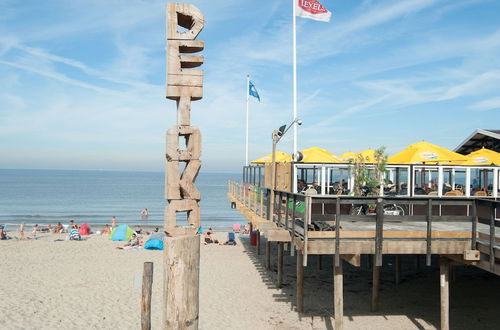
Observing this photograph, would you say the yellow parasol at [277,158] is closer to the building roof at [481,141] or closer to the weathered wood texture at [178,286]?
the building roof at [481,141]

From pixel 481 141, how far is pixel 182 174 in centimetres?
2084

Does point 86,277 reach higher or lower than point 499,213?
lower

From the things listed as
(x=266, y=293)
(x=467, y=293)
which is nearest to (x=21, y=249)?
(x=266, y=293)

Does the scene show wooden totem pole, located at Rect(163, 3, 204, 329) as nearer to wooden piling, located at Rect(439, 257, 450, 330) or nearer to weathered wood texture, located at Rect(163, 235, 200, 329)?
weathered wood texture, located at Rect(163, 235, 200, 329)

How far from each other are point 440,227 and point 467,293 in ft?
15.1

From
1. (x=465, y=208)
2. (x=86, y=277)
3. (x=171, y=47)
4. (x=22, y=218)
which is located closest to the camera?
(x=171, y=47)

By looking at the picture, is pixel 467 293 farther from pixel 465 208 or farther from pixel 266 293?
pixel 266 293

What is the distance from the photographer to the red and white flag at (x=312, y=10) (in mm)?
14898

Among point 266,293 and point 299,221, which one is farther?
point 266,293

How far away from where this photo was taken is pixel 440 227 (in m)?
11.0

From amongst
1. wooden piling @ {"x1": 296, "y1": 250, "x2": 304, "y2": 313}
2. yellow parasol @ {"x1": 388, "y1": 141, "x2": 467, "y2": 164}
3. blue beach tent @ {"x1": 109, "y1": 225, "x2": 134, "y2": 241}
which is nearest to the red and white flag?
yellow parasol @ {"x1": 388, "y1": 141, "x2": 467, "y2": 164}

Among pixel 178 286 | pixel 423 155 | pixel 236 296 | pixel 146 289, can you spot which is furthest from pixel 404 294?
pixel 178 286

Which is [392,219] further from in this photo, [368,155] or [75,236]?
[75,236]

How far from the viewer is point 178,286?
16.2 feet
